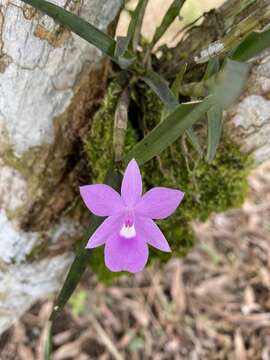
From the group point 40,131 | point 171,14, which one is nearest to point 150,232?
point 40,131

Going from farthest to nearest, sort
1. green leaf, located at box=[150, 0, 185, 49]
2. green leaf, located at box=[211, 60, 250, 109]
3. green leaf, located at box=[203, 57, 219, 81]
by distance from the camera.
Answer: green leaf, located at box=[150, 0, 185, 49] < green leaf, located at box=[203, 57, 219, 81] < green leaf, located at box=[211, 60, 250, 109]

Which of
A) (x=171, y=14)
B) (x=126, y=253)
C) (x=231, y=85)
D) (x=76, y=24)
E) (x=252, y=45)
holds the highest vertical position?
(x=171, y=14)

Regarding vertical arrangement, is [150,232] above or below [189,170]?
below

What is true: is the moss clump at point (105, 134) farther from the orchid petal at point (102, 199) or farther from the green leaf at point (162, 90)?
the orchid petal at point (102, 199)

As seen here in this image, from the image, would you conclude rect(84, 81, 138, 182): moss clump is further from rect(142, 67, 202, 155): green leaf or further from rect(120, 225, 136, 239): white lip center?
rect(120, 225, 136, 239): white lip center

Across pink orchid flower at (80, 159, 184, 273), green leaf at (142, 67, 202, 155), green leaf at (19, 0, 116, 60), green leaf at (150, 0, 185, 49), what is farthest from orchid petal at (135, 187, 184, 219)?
green leaf at (150, 0, 185, 49)

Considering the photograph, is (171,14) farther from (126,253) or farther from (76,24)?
(126,253)
